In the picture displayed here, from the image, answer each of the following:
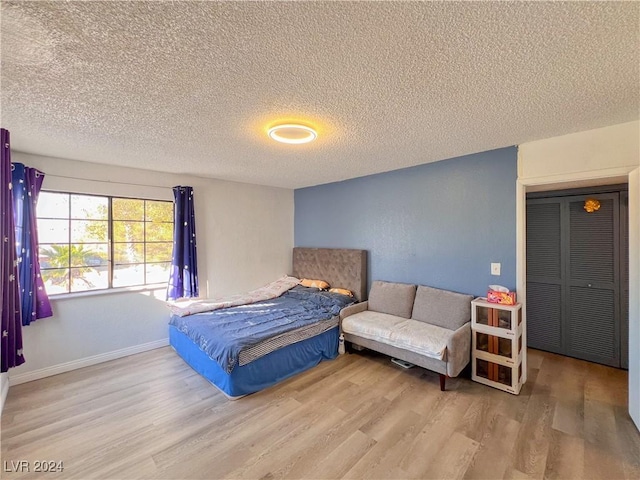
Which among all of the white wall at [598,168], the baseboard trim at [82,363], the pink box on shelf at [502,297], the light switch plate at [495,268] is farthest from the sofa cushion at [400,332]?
the baseboard trim at [82,363]

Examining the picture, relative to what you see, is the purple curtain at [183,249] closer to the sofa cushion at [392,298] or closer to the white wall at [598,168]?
the sofa cushion at [392,298]

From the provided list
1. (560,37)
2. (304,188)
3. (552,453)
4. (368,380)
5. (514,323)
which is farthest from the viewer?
(304,188)

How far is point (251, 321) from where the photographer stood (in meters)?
3.11

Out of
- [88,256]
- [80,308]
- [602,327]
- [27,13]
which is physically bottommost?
[602,327]

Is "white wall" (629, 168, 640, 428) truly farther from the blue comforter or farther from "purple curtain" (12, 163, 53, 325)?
"purple curtain" (12, 163, 53, 325)

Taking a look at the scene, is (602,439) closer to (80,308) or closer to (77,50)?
(77,50)

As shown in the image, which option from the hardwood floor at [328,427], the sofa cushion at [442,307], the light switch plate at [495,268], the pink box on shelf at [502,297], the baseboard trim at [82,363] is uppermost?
the light switch plate at [495,268]

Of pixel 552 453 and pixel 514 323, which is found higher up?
pixel 514 323

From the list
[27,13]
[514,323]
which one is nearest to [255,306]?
[514,323]

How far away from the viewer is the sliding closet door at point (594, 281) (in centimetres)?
292

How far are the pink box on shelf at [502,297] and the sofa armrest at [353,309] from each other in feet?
4.96

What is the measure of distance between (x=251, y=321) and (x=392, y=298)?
1.77m

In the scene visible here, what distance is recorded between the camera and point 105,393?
101 inches

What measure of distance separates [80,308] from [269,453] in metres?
2.78
